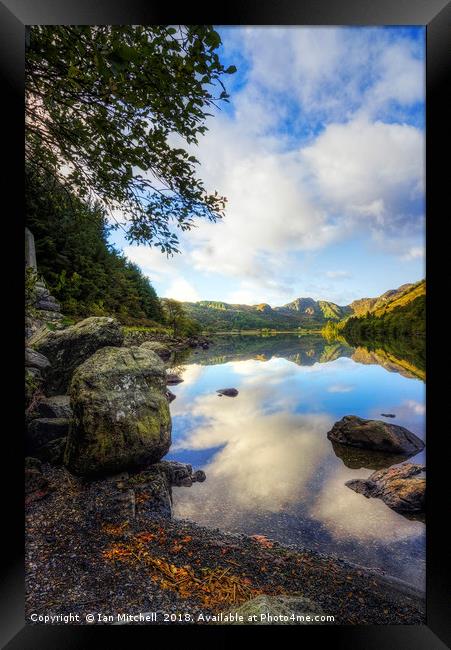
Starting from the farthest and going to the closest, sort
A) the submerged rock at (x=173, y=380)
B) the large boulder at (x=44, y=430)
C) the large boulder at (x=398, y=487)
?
the submerged rock at (x=173, y=380), the large boulder at (x=398, y=487), the large boulder at (x=44, y=430)

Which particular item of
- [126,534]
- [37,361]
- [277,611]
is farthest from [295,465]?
[37,361]

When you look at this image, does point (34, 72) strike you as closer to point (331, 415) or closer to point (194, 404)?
point (194, 404)

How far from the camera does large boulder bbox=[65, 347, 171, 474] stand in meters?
3.12

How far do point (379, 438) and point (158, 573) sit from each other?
619 cm

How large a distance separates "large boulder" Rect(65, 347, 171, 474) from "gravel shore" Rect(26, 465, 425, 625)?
399 millimetres

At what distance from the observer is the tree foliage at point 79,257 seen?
10.4 feet

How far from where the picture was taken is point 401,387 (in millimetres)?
11594

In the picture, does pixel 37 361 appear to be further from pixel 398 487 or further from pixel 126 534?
pixel 398 487

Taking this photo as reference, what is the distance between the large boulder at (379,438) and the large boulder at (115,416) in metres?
5.23

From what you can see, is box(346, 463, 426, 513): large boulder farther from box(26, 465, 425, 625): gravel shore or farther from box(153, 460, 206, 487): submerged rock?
box(153, 460, 206, 487): submerged rock

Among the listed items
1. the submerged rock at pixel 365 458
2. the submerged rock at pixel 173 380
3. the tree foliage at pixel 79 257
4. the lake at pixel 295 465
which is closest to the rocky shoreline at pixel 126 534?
the lake at pixel 295 465

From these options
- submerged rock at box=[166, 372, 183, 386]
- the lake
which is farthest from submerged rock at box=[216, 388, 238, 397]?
submerged rock at box=[166, 372, 183, 386]

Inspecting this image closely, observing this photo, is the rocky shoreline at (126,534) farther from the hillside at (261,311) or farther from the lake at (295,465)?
the hillside at (261,311)

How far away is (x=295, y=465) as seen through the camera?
539cm
